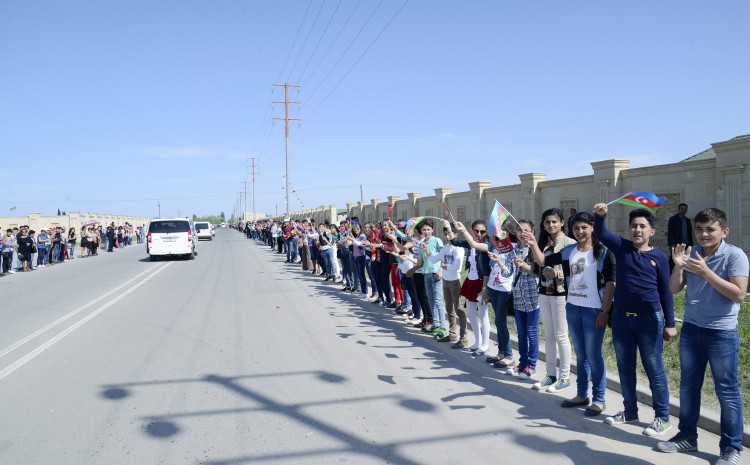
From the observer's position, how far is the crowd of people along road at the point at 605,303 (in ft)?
13.3

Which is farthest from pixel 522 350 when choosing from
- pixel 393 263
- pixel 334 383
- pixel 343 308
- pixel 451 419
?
pixel 343 308

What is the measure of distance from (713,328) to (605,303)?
105 centimetres

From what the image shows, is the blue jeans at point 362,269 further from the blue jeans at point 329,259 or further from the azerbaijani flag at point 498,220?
the azerbaijani flag at point 498,220

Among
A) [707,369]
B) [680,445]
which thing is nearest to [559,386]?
[680,445]

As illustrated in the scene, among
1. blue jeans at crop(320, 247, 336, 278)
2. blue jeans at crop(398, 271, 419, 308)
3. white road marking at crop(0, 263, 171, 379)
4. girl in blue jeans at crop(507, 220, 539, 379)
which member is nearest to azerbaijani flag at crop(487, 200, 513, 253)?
girl in blue jeans at crop(507, 220, 539, 379)

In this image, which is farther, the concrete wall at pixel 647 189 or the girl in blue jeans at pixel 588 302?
the concrete wall at pixel 647 189

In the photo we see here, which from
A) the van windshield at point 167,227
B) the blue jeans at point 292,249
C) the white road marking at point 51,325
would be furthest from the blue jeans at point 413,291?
the van windshield at point 167,227

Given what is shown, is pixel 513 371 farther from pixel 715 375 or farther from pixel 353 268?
pixel 353 268

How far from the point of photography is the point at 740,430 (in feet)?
13.0

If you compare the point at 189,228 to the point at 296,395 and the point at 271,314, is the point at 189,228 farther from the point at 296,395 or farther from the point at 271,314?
the point at 296,395

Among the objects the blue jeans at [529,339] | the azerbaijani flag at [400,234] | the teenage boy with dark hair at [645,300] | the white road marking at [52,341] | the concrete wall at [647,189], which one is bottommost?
the white road marking at [52,341]

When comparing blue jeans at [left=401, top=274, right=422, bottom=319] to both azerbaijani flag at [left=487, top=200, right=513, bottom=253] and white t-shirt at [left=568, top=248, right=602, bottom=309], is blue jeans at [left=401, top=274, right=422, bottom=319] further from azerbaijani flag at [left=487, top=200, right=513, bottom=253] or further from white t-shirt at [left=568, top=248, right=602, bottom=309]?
white t-shirt at [left=568, top=248, right=602, bottom=309]

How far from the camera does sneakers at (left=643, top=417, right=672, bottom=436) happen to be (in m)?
4.56

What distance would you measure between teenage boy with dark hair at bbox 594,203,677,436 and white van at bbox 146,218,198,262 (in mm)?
23231
